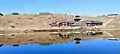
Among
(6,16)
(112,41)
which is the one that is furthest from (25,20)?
(112,41)

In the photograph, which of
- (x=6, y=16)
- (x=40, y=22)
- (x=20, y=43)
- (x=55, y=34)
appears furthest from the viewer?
(x=6, y=16)

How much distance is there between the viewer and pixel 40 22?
10131 cm

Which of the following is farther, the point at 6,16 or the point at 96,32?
the point at 6,16

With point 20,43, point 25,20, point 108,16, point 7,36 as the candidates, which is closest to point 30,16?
point 25,20

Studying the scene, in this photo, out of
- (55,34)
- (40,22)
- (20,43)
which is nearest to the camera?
(20,43)

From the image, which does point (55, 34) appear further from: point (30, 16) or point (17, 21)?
point (30, 16)

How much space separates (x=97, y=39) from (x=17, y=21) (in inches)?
1690

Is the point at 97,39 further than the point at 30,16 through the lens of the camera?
No

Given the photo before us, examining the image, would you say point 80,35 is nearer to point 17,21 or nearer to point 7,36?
point 7,36

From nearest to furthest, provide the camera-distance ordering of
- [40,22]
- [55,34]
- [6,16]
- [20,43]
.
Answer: [20,43]
[55,34]
[40,22]
[6,16]

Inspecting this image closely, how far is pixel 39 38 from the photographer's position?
218 ft

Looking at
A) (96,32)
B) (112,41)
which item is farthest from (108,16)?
(112,41)

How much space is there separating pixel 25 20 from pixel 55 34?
122ft

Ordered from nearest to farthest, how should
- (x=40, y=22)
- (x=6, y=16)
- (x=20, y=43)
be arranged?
(x=20, y=43) → (x=40, y=22) → (x=6, y=16)
